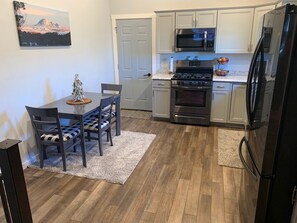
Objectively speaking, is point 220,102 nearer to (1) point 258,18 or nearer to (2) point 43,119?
A: (1) point 258,18

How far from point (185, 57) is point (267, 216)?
3.86m

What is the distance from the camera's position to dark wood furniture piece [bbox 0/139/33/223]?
1.18 meters

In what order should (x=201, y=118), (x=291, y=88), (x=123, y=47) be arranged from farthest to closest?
1. (x=123, y=47)
2. (x=201, y=118)
3. (x=291, y=88)

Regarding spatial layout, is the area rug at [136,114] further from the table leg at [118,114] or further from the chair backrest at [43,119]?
the chair backrest at [43,119]

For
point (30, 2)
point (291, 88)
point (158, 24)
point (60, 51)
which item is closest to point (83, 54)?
point (60, 51)

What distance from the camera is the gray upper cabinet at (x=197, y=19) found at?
4133 mm

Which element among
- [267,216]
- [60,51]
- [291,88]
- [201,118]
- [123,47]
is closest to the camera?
[291,88]

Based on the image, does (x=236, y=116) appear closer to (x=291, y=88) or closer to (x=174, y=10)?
(x=174, y=10)

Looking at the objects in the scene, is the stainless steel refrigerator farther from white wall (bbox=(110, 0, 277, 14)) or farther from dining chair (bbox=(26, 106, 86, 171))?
white wall (bbox=(110, 0, 277, 14))

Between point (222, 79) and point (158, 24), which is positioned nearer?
point (222, 79)

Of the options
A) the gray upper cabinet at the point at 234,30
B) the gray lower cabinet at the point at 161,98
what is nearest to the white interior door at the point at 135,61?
the gray lower cabinet at the point at 161,98

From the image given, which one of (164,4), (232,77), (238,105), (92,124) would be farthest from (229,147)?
(164,4)

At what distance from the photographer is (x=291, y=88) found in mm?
1183

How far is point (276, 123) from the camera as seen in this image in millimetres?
1255
